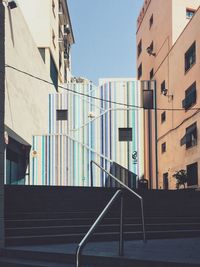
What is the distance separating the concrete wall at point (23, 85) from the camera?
16.6 metres

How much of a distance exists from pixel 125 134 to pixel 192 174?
374cm

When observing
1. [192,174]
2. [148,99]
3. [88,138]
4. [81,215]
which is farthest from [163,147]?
[81,215]

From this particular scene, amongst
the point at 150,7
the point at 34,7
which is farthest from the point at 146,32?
the point at 34,7

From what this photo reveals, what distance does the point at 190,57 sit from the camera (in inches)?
891

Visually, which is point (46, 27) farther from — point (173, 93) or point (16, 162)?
point (16, 162)

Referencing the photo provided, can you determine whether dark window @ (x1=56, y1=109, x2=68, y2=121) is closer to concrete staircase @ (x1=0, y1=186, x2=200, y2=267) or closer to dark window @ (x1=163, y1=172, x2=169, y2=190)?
dark window @ (x1=163, y1=172, x2=169, y2=190)

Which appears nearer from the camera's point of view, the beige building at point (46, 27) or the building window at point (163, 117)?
the building window at point (163, 117)

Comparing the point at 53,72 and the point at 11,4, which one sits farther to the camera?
the point at 53,72

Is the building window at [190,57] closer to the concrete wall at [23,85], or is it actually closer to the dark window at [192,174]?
the dark window at [192,174]

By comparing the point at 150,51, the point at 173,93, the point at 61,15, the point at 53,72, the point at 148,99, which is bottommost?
the point at 148,99

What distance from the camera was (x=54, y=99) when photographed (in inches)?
938

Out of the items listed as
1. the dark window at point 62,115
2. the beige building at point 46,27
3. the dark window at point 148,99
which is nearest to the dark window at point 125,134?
the dark window at point 148,99

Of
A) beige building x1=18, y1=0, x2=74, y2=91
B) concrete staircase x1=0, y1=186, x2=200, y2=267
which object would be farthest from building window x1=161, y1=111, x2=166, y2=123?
Answer: concrete staircase x1=0, y1=186, x2=200, y2=267

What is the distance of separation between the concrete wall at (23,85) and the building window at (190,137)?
7.04m
